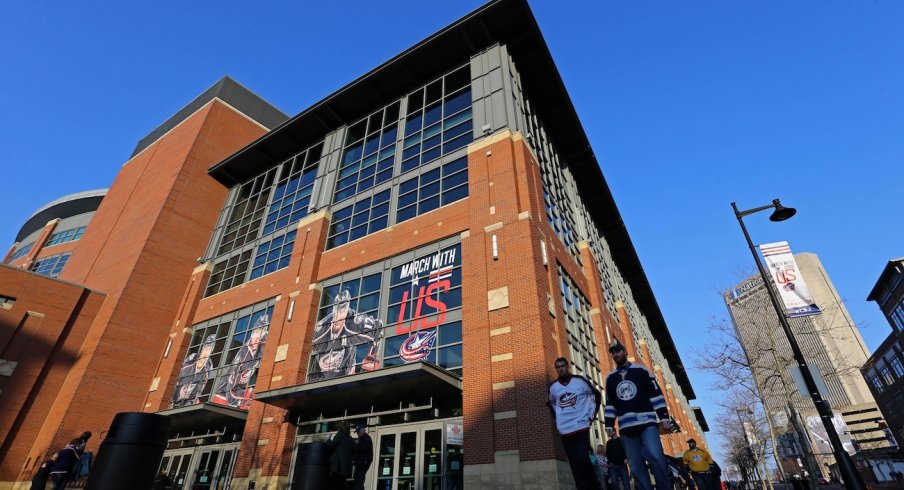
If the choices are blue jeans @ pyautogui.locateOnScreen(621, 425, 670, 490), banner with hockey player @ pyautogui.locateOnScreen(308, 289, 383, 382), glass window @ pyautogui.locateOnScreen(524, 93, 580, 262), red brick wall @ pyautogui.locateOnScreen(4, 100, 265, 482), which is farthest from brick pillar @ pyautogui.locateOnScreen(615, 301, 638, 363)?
red brick wall @ pyautogui.locateOnScreen(4, 100, 265, 482)

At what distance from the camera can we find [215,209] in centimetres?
3366

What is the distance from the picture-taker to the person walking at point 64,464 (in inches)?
440

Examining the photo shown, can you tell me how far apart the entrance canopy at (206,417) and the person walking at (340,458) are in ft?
43.1

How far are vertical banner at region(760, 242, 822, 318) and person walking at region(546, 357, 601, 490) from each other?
8156mm

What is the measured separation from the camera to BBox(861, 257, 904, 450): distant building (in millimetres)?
54875

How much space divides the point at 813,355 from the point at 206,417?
93355 mm

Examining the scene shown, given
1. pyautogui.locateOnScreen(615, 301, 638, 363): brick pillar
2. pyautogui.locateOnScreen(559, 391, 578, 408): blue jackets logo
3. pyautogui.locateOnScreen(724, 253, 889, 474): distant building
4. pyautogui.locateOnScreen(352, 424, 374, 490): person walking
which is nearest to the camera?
pyautogui.locateOnScreen(559, 391, 578, 408): blue jackets logo

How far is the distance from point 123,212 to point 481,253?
105ft

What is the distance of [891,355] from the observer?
62.3 m

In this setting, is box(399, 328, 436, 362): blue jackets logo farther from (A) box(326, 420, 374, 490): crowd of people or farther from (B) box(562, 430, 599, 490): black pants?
(B) box(562, 430, 599, 490): black pants

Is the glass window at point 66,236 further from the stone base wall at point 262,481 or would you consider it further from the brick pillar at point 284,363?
the stone base wall at point 262,481

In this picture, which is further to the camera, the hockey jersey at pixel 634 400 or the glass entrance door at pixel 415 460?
the glass entrance door at pixel 415 460

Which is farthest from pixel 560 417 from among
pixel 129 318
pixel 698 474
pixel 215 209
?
pixel 215 209

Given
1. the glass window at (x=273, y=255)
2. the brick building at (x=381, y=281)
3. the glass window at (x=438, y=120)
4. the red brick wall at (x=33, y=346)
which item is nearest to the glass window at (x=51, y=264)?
the brick building at (x=381, y=281)
